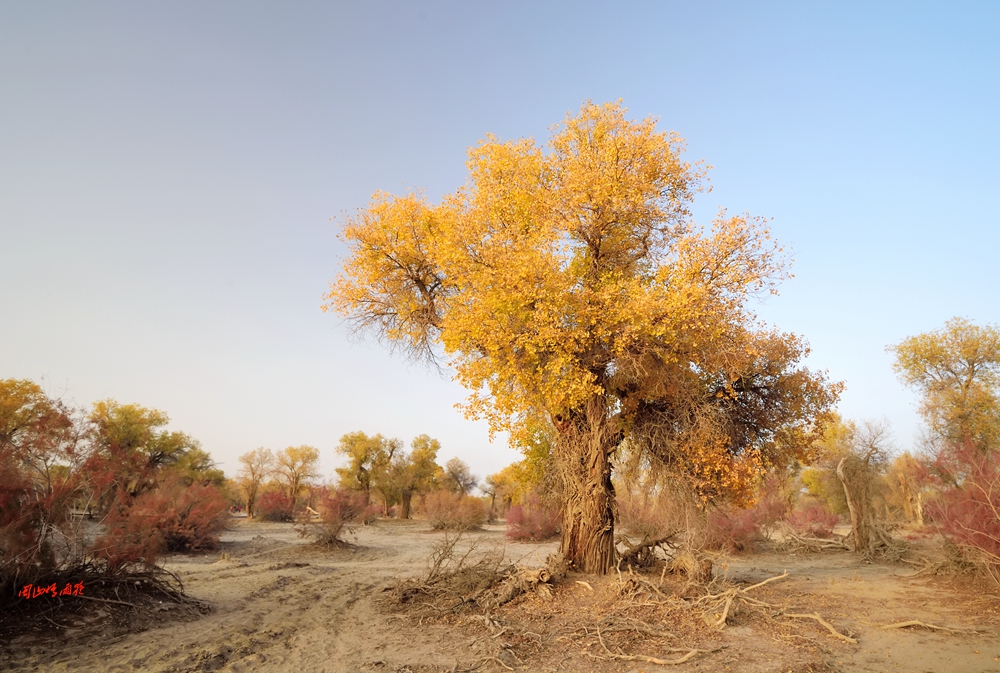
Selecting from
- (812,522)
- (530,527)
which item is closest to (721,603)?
(530,527)

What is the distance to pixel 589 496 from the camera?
10.9m

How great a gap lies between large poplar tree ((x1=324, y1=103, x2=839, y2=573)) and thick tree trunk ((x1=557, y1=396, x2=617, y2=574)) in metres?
0.03

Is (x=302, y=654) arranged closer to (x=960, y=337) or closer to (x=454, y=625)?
(x=454, y=625)

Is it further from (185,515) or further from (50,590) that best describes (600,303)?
(185,515)

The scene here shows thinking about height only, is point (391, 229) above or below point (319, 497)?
above

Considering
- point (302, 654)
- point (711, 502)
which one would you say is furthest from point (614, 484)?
point (302, 654)

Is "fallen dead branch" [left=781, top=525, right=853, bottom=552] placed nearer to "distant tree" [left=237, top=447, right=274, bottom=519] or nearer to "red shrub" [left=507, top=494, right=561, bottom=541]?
"red shrub" [left=507, top=494, right=561, bottom=541]

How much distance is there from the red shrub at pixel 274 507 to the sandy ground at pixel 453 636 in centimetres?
2325

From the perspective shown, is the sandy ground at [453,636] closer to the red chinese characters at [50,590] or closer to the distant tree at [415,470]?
the red chinese characters at [50,590]

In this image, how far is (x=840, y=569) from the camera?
50.5 feet

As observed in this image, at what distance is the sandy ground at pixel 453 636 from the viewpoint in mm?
6453

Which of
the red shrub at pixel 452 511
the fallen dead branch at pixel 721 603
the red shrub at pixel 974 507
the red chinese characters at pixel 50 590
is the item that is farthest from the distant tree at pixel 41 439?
the red shrub at pixel 452 511

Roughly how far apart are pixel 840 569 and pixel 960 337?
754 inches

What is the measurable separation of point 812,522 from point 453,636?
21741 mm
